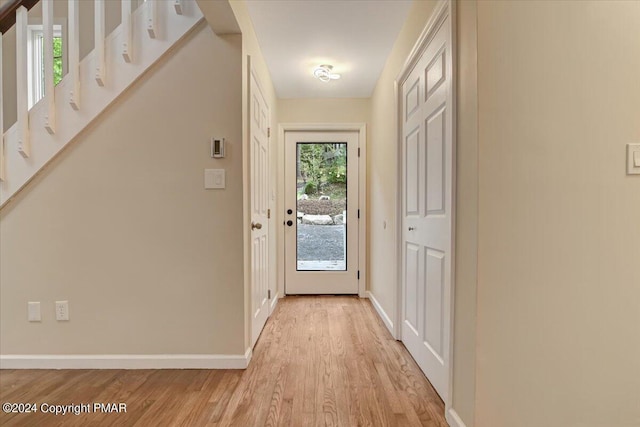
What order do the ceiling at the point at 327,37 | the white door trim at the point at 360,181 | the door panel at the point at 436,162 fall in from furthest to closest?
the white door trim at the point at 360,181, the ceiling at the point at 327,37, the door panel at the point at 436,162

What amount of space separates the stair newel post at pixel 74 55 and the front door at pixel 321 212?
7.18 feet

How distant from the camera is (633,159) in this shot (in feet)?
4.25

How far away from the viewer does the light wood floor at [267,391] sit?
1.55 metres

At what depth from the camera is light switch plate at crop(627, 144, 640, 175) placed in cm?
129

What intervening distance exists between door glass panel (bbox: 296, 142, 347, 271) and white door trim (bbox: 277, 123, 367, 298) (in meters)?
0.17

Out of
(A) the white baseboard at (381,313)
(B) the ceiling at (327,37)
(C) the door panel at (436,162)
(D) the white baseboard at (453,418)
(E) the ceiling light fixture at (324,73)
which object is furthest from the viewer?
(E) the ceiling light fixture at (324,73)

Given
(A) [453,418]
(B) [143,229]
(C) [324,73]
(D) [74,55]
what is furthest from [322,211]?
(A) [453,418]

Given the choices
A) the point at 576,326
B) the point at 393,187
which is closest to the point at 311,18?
the point at 393,187

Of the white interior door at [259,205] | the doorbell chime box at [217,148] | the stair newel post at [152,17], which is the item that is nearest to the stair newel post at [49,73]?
the stair newel post at [152,17]

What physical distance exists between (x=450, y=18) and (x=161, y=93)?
161 centimetres

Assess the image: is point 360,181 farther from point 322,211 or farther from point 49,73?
point 49,73

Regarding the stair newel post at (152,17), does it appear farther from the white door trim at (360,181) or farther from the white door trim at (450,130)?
the white door trim at (360,181)

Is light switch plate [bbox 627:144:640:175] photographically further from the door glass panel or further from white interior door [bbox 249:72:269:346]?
the door glass panel

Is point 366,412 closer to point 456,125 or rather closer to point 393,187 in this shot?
point 456,125
